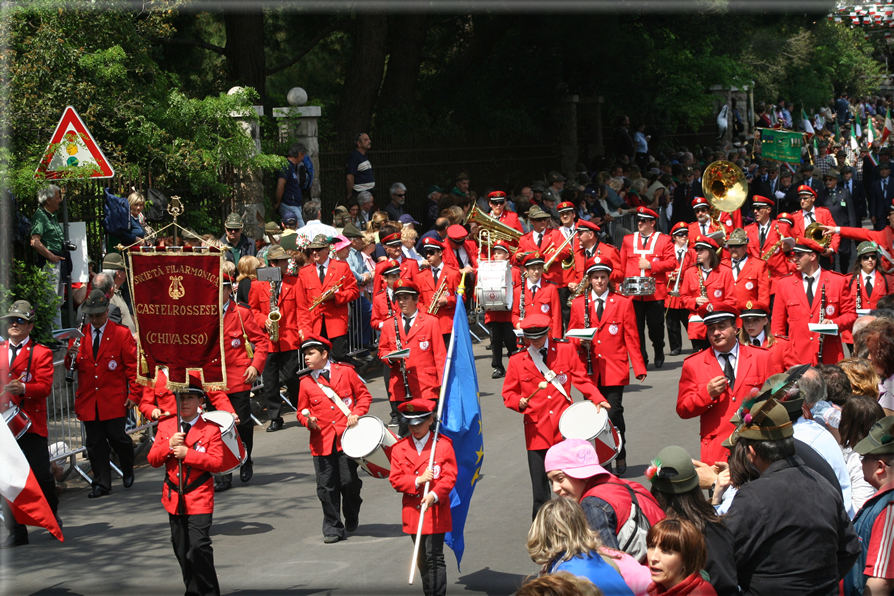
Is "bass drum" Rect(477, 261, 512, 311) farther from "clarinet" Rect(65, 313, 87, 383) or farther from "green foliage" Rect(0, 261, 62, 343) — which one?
"green foliage" Rect(0, 261, 62, 343)

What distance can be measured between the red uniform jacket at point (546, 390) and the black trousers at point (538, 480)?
7 centimetres

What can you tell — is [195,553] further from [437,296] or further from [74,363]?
[437,296]

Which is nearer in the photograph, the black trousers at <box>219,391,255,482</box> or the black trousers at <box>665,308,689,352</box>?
the black trousers at <box>219,391,255,482</box>

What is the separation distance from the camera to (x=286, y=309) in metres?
12.3

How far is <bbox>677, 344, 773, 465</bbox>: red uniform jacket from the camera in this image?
7656mm

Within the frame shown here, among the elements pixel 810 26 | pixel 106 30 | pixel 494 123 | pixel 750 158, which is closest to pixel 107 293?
pixel 106 30

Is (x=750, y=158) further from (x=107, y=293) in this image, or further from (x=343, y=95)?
(x=107, y=293)

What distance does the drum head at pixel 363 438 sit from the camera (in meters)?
7.64

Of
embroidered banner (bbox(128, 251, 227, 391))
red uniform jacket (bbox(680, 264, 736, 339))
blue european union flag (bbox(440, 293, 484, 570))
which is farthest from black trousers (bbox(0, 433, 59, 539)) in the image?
red uniform jacket (bbox(680, 264, 736, 339))

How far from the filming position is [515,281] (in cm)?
1368

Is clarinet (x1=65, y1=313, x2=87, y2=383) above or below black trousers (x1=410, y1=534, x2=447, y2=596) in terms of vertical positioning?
above

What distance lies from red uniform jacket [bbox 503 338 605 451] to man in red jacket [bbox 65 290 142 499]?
3979mm

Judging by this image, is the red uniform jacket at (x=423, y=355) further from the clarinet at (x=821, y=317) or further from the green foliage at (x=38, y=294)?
the green foliage at (x=38, y=294)

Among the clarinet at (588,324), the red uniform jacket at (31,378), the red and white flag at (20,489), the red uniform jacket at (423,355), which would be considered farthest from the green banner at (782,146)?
the red and white flag at (20,489)
